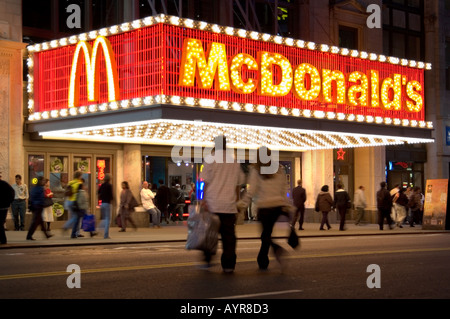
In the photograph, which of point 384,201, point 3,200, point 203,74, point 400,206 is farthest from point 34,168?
point 400,206

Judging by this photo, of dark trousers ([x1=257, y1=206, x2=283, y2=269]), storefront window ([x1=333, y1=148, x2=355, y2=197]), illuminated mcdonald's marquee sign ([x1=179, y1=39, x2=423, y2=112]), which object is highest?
illuminated mcdonald's marquee sign ([x1=179, y1=39, x2=423, y2=112])

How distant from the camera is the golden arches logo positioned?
23773mm

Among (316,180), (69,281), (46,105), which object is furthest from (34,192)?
(316,180)

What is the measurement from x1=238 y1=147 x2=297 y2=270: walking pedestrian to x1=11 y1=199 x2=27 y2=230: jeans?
14778 millimetres

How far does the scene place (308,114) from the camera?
88.9 ft

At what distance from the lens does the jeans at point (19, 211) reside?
2506 cm

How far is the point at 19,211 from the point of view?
2528cm

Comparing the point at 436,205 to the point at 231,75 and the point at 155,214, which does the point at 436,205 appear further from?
the point at 155,214

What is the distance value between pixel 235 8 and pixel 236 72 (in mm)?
8642

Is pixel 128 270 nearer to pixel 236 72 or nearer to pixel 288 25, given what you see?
pixel 236 72

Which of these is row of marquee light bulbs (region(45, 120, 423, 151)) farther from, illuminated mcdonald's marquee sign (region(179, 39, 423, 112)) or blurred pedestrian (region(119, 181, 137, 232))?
blurred pedestrian (region(119, 181, 137, 232))

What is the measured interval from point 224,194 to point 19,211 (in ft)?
50.2

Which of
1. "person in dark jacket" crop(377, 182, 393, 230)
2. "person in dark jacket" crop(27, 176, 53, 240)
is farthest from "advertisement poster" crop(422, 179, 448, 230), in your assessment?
"person in dark jacket" crop(27, 176, 53, 240)

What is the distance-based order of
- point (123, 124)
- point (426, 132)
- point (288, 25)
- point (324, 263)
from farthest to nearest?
point (288, 25), point (426, 132), point (123, 124), point (324, 263)
